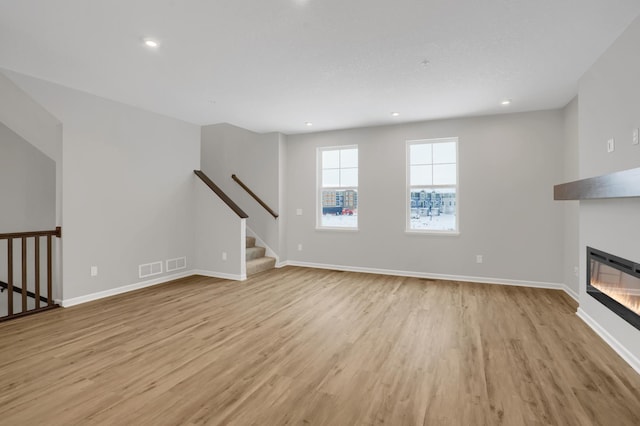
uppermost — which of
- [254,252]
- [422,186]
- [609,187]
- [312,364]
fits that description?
[422,186]

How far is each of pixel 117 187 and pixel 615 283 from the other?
559 centimetres

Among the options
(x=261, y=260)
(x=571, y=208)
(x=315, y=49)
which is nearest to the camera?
(x=315, y=49)

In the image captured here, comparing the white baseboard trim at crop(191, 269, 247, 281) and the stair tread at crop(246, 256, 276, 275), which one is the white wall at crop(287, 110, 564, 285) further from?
the white baseboard trim at crop(191, 269, 247, 281)

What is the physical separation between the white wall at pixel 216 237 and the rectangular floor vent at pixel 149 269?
2.35 ft

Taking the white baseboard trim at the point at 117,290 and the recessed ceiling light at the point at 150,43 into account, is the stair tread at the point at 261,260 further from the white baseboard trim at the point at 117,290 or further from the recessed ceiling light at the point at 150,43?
the recessed ceiling light at the point at 150,43

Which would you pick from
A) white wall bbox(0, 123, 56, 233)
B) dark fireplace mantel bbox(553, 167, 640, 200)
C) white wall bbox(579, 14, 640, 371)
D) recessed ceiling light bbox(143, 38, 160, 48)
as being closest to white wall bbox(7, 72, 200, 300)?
white wall bbox(0, 123, 56, 233)

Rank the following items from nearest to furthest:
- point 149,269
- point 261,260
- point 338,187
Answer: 1. point 149,269
2. point 261,260
3. point 338,187

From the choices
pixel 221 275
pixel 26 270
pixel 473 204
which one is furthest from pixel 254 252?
pixel 473 204

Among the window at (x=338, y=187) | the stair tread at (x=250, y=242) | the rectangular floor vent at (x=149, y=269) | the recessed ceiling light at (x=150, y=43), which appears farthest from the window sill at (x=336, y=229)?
the recessed ceiling light at (x=150, y=43)

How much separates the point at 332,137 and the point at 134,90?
330 centimetres

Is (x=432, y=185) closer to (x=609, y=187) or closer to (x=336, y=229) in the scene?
(x=336, y=229)

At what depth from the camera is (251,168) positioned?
6.52 metres

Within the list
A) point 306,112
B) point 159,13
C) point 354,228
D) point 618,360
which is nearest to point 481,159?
point 354,228

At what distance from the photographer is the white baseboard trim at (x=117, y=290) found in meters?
3.86
